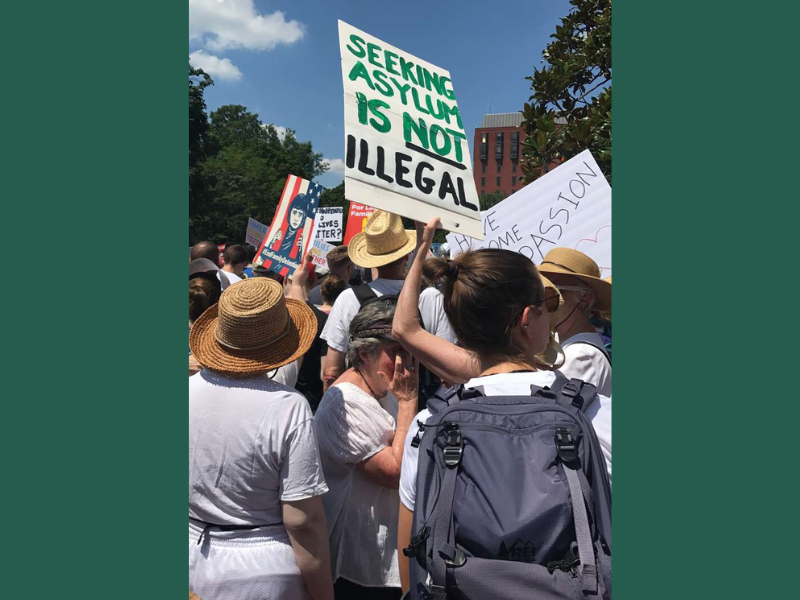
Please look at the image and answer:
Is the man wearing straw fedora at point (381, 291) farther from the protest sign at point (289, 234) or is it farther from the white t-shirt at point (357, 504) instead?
the protest sign at point (289, 234)

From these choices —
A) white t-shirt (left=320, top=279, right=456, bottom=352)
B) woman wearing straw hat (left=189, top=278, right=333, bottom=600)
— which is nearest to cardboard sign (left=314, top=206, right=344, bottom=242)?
white t-shirt (left=320, top=279, right=456, bottom=352)

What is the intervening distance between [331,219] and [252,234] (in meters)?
1.54

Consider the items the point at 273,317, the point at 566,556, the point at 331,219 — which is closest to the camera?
the point at 566,556

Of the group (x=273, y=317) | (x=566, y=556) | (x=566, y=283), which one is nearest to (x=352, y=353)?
(x=273, y=317)

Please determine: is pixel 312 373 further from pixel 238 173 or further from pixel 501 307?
pixel 238 173

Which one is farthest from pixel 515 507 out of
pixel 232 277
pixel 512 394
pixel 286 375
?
pixel 232 277

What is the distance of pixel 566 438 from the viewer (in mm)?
1362

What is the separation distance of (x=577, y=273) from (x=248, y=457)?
1576mm

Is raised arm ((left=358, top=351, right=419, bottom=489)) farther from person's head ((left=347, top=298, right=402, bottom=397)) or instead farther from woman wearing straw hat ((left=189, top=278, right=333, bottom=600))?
woman wearing straw hat ((left=189, top=278, right=333, bottom=600))

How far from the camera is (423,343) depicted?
6.64ft

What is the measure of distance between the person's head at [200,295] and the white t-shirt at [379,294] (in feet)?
2.47

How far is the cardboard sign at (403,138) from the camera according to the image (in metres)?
2.27

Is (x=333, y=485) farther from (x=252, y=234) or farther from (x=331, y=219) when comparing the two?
(x=252, y=234)

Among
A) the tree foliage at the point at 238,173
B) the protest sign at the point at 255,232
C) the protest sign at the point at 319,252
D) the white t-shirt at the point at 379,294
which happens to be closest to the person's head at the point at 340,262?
the white t-shirt at the point at 379,294
